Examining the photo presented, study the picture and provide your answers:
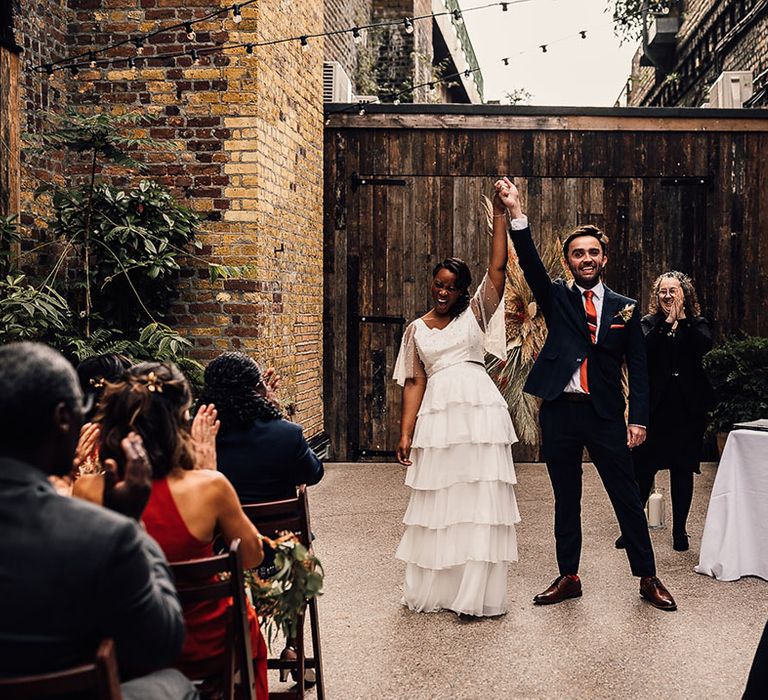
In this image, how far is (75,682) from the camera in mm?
1820

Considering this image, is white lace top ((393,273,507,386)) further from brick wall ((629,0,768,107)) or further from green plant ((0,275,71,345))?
brick wall ((629,0,768,107))

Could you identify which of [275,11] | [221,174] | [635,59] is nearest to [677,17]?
[635,59]

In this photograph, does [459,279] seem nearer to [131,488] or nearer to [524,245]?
[524,245]

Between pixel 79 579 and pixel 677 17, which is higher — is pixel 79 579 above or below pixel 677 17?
below

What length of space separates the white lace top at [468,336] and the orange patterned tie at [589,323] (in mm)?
398

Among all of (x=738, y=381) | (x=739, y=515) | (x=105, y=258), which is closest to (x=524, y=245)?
(x=739, y=515)

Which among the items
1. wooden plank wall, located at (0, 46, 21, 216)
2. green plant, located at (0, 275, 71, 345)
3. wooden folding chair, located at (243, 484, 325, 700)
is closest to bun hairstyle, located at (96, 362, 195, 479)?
wooden folding chair, located at (243, 484, 325, 700)

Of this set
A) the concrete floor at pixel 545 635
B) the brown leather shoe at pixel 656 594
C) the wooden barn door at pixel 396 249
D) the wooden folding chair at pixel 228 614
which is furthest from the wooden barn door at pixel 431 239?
the wooden folding chair at pixel 228 614

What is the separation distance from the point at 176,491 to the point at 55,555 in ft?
3.07

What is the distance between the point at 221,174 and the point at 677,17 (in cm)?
812

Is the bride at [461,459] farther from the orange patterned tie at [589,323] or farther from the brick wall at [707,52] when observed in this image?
the brick wall at [707,52]

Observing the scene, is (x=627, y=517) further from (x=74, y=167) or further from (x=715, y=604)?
(x=74, y=167)

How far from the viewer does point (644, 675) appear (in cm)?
411

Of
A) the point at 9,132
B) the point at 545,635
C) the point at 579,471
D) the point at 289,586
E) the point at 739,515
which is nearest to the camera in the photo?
the point at 289,586
